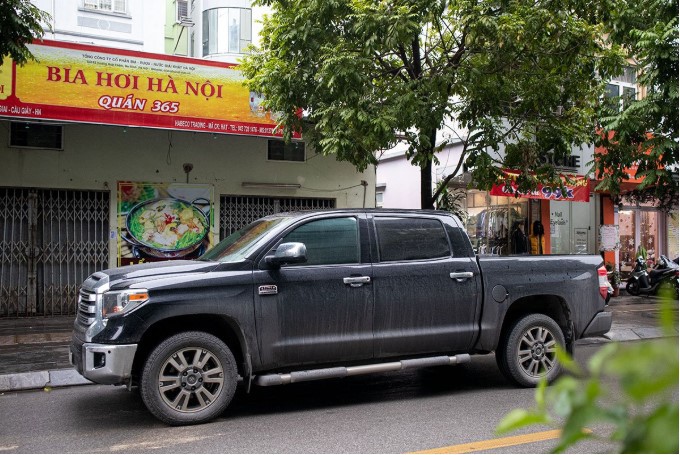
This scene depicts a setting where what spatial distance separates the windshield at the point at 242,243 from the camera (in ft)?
20.3

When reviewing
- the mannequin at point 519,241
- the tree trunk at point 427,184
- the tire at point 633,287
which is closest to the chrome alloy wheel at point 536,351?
the tree trunk at point 427,184

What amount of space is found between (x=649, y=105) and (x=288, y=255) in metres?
6.44

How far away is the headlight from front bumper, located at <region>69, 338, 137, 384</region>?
0.28 metres

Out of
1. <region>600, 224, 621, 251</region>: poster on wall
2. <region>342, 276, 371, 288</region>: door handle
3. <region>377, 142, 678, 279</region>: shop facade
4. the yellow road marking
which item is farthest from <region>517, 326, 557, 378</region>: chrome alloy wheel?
<region>600, 224, 621, 251</region>: poster on wall

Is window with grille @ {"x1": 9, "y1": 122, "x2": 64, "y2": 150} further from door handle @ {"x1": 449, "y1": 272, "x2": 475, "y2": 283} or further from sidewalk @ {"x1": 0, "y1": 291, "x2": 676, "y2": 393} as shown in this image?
door handle @ {"x1": 449, "y1": 272, "x2": 475, "y2": 283}

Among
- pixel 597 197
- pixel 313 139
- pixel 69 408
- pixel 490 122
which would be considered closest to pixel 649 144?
pixel 490 122

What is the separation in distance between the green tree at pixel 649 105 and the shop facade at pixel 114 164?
6.29 m

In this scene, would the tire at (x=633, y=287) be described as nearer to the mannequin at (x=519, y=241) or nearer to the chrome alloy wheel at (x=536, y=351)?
the mannequin at (x=519, y=241)

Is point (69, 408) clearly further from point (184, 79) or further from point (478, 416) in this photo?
point (184, 79)

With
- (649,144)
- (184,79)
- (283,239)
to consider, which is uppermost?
(184,79)

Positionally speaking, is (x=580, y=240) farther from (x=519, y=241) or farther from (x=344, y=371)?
(x=344, y=371)

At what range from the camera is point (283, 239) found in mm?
6242

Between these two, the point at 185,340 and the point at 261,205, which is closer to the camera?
the point at 185,340

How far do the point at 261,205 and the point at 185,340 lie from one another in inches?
362
